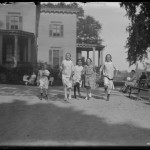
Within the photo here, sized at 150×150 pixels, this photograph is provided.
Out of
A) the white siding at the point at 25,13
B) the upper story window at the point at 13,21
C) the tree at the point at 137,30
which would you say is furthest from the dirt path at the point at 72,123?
the upper story window at the point at 13,21

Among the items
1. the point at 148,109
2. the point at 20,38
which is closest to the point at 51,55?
the point at 20,38

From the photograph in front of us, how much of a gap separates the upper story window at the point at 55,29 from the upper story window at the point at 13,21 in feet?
9.86

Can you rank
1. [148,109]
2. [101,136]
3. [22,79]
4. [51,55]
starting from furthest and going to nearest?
1. [51,55]
2. [22,79]
3. [148,109]
4. [101,136]

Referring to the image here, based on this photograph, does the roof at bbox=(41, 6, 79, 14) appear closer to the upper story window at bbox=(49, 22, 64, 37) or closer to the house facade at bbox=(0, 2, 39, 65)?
the upper story window at bbox=(49, 22, 64, 37)

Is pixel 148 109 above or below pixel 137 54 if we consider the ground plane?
below

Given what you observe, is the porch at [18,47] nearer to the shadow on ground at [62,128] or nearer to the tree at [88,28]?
the shadow on ground at [62,128]

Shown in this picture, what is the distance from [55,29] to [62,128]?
22.6 meters

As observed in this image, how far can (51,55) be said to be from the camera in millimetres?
28797

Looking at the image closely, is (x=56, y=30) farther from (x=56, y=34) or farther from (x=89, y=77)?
(x=89, y=77)

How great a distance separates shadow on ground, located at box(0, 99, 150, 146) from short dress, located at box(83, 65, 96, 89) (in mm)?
2769

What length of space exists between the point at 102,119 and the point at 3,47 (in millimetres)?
20122

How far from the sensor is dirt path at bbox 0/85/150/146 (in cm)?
604

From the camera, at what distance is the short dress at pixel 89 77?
11.9 metres

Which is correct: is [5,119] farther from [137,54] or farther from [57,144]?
[137,54]
